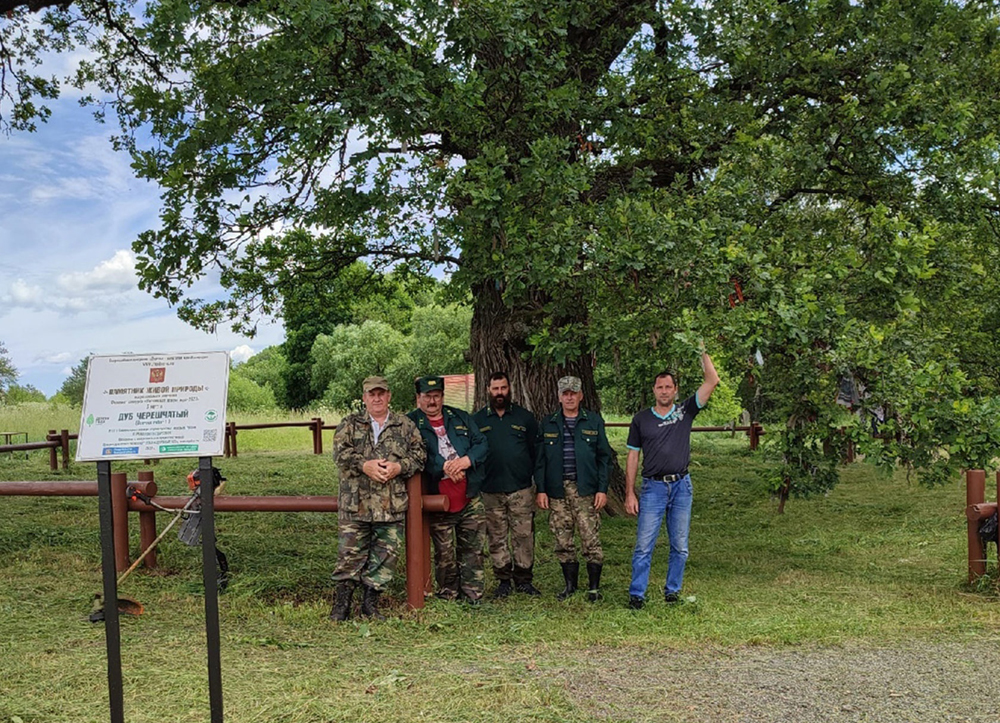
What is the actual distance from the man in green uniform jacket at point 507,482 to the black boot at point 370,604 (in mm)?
1028

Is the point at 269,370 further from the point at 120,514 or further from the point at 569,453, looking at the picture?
the point at 569,453

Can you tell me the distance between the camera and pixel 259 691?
487 cm

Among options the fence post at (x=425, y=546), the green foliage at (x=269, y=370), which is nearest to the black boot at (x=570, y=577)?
the fence post at (x=425, y=546)

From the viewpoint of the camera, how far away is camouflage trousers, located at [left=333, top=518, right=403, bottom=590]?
21.3ft

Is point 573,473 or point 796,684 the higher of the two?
point 573,473

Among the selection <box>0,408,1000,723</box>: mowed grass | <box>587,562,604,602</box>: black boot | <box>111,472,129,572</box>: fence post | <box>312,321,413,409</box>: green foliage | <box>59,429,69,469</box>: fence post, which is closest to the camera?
<box>0,408,1000,723</box>: mowed grass

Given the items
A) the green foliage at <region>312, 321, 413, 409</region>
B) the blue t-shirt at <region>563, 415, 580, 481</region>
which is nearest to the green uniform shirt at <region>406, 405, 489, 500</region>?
the blue t-shirt at <region>563, 415, 580, 481</region>

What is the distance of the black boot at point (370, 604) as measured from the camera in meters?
6.45

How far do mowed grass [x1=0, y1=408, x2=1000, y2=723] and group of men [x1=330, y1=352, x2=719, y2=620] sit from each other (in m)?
0.31

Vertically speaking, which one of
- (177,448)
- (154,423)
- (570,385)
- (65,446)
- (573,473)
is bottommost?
(65,446)

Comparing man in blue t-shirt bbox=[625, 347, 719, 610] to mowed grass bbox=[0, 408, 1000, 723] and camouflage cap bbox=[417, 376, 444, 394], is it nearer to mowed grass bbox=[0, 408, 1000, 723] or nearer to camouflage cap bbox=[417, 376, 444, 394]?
mowed grass bbox=[0, 408, 1000, 723]

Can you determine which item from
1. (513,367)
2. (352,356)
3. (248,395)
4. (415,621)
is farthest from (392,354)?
(415,621)

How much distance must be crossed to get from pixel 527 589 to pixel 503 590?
0.22 metres

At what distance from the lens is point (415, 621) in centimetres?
633
